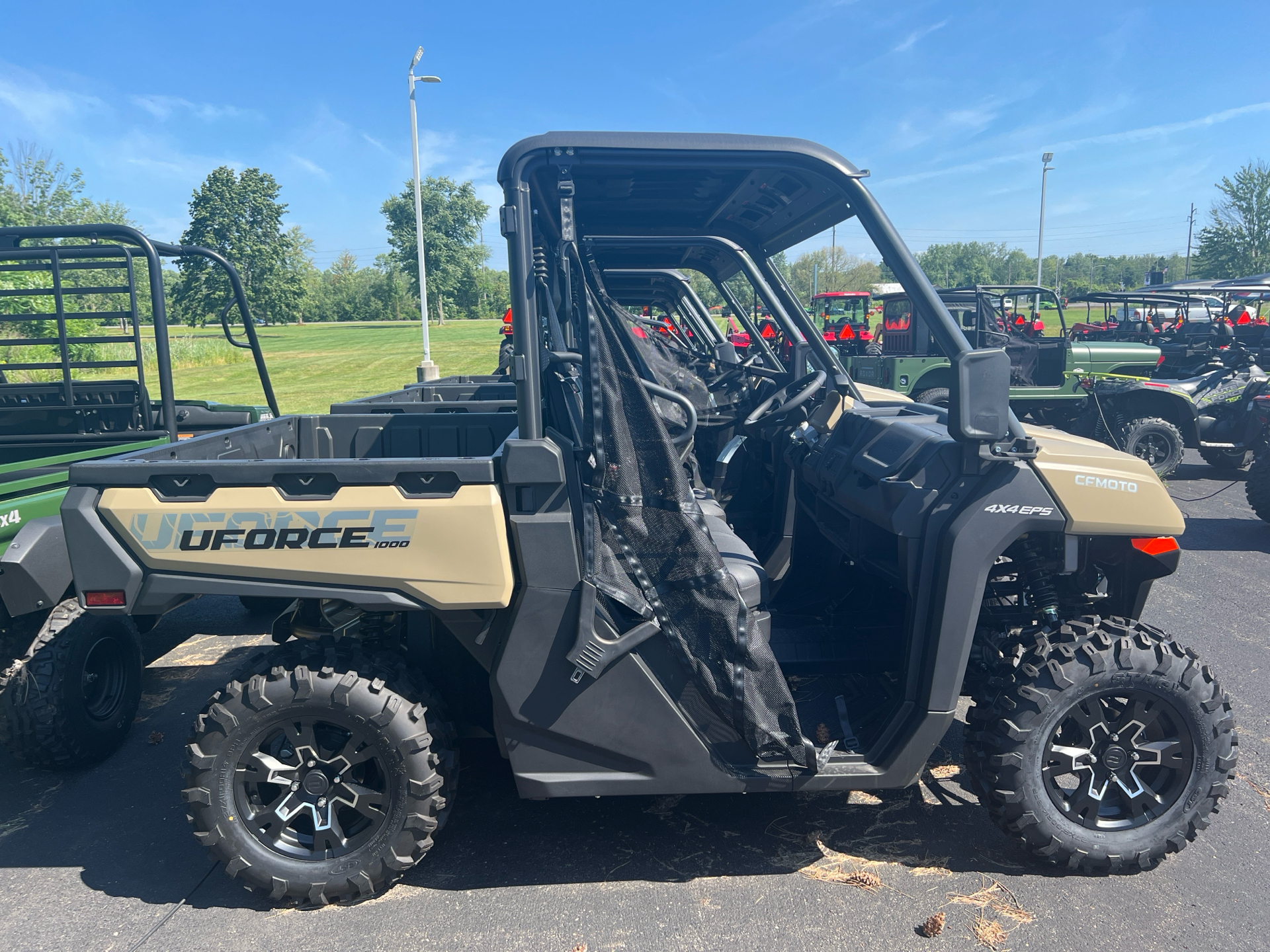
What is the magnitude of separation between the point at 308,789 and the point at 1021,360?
38.0ft

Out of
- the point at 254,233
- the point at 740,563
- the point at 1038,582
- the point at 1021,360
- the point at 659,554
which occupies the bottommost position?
the point at 1038,582

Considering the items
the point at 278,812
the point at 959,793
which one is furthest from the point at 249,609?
the point at 959,793

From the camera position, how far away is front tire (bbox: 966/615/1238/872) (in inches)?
101

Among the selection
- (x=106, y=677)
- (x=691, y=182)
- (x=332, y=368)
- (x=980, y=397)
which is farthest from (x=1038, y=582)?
(x=332, y=368)

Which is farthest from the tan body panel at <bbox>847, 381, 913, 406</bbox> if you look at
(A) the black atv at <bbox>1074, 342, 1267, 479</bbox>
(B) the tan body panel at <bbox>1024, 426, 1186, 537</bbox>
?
(A) the black atv at <bbox>1074, 342, 1267, 479</bbox>

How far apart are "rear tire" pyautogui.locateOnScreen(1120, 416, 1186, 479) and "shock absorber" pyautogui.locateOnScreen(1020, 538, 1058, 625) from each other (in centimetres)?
797

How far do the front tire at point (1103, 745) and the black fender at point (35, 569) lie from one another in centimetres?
328

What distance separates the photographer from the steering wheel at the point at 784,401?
3664 mm

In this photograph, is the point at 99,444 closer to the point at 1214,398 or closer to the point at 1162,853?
the point at 1162,853

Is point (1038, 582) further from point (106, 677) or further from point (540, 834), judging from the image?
point (106, 677)

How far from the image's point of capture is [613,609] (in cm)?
248

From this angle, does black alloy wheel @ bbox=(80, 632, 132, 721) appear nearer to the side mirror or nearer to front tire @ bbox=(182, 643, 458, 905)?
front tire @ bbox=(182, 643, 458, 905)

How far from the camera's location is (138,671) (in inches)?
148

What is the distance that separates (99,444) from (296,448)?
67.9 inches
